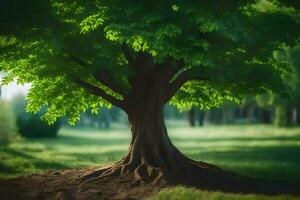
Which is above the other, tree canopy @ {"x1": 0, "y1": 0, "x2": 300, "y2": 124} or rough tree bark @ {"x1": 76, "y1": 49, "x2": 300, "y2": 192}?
tree canopy @ {"x1": 0, "y1": 0, "x2": 300, "y2": 124}

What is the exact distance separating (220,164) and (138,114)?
25.0 ft

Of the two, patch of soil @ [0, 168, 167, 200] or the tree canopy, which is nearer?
the tree canopy

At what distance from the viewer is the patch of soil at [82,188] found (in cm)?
1645

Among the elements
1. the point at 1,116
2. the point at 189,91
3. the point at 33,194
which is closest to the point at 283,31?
the point at 189,91

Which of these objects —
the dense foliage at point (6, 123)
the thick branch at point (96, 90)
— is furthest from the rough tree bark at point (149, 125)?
the dense foliage at point (6, 123)

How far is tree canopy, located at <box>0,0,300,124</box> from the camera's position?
15477mm

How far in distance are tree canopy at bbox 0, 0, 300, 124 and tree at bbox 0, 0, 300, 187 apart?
39 mm

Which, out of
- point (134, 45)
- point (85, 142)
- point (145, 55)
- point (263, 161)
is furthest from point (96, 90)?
point (85, 142)

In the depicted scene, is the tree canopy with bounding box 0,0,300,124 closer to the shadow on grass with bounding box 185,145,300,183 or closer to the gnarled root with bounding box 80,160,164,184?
the gnarled root with bounding box 80,160,164,184

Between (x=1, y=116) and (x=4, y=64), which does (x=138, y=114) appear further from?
(x=1, y=116)

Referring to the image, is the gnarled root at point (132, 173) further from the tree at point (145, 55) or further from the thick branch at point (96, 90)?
the thick branch at point (96, 90)

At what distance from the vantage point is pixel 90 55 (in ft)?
61.8

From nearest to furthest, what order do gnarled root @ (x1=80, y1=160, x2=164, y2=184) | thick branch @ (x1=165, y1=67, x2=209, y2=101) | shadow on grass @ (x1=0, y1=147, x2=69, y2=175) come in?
gnarled root @ (x1=80, y1=160, x2=164, y2=184)
thick branch @ (x1=165, y1=67, x2=209, y2=101)
shadow on grass @ (x1=0, y1=147, x2=69, y2=175)

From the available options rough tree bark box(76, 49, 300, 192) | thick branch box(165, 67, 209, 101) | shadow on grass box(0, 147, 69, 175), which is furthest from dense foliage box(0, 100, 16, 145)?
thick branch box(165, 67, 209, 101)
